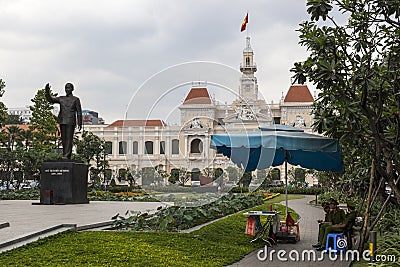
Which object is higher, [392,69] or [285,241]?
[392,69]

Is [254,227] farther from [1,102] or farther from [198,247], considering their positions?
[1,102]

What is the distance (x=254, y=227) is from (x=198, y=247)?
2.14m

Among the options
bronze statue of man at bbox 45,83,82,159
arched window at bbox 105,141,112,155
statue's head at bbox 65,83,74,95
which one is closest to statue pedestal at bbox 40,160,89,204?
bronze statue of man at bbox 45,83,82,159

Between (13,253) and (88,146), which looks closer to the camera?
(13,253)

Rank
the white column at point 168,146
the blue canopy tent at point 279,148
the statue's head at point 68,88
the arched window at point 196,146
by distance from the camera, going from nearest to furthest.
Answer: the blue canopy tent at point 279,148 → the white column at point 168,146 → the arched window at point 196,146 → the statue's head at point 68,88

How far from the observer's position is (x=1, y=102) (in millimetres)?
29047

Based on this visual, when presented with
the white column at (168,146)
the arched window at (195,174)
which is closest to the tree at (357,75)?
the white column at (168,146)

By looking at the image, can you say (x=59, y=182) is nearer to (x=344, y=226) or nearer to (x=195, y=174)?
(x=195, y=174)

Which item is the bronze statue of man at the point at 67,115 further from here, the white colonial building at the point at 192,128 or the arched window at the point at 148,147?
the arched window at the point at 148,147

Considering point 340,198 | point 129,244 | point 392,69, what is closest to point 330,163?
point 392,69

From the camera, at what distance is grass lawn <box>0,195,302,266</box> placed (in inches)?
275

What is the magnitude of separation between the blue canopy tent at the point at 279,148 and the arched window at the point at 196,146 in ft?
9.25

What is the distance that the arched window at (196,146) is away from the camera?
46.2 ft

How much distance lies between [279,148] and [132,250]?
121 inches
